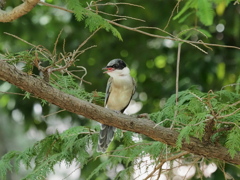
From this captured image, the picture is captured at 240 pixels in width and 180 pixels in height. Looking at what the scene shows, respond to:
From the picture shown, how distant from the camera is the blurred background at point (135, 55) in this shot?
7.06m

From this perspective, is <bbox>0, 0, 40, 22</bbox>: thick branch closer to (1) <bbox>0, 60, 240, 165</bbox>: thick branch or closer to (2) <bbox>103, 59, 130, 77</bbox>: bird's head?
(1) <bbox>0, 60, 240, 165</bbox>: thick branch

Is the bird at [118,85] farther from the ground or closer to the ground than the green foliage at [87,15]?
closer to the ground

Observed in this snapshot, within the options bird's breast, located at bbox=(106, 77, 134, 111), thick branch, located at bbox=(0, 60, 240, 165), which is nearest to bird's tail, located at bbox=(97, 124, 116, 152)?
bird's breast, located at bbox=(106, 77, 134, 111)

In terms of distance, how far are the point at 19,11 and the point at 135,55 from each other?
517cm

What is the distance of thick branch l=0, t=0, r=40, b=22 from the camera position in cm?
247

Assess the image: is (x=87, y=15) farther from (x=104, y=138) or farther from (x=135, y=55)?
(x=135, y=55)

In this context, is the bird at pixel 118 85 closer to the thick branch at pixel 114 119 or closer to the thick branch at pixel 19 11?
the thick branch at pixel 114 119

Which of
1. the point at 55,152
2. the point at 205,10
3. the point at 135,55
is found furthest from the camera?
the point at 135,55

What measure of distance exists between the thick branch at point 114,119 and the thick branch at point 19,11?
0.36m

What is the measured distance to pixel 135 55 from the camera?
7645 mm

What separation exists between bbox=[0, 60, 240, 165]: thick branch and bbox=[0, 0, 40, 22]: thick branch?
359 mm

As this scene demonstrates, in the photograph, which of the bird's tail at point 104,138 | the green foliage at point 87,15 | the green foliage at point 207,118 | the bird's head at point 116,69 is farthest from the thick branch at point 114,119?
the bird's head at point 116,69

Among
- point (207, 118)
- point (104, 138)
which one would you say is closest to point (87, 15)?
point (207, 118)

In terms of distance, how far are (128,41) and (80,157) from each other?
409cm
